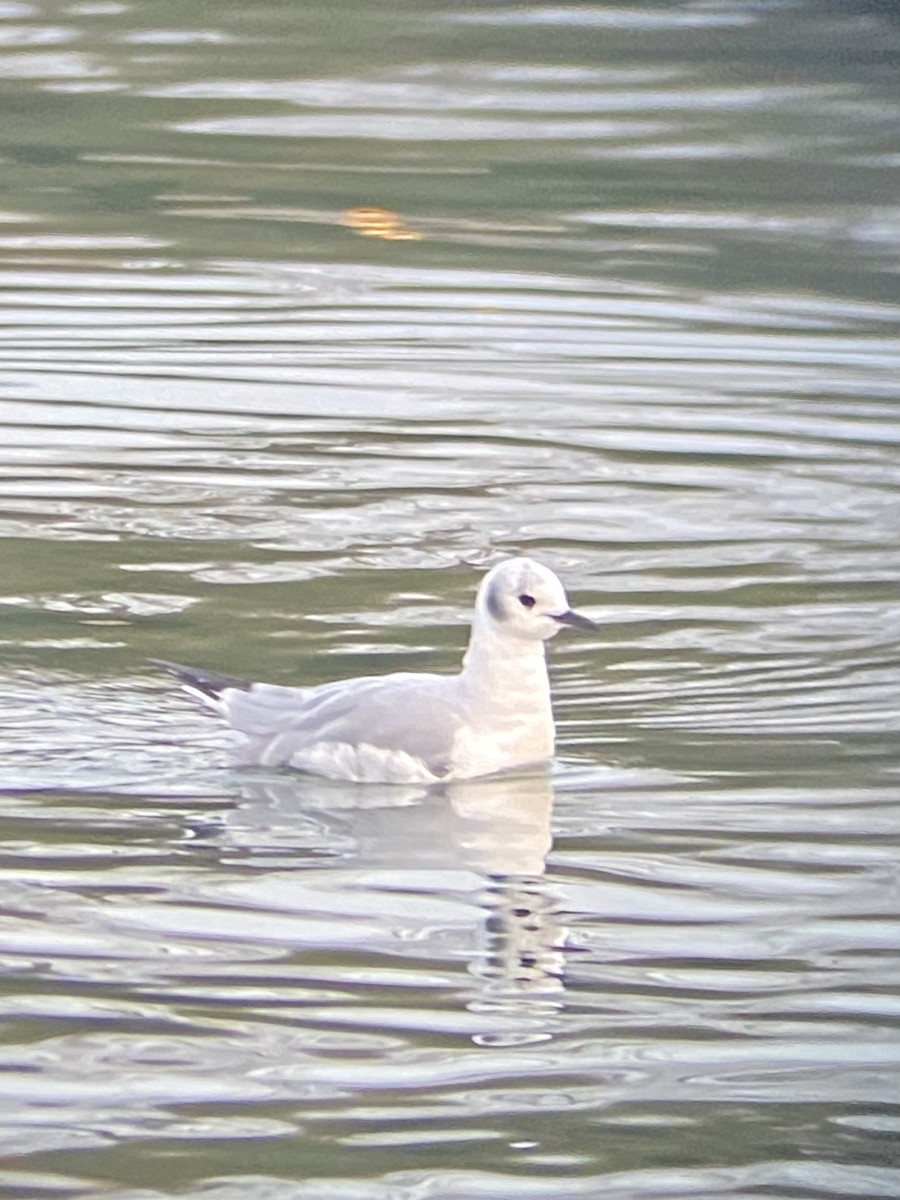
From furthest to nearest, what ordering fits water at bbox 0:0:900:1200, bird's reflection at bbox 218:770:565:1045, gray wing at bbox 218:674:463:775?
→ gray wing at bbox 218:674:463:775 → bird's reflection at bbox 218:770:565:1045 → water at bbox 0:0:900:1200

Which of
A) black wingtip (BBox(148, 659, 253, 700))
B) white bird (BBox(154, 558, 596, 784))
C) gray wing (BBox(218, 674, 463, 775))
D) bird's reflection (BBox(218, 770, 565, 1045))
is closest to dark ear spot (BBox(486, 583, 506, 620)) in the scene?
white bird (BBox(154, 558, 596, 784))

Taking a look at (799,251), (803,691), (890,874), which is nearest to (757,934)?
(890,874)

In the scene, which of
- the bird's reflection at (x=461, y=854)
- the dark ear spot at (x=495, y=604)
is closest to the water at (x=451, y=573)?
the bird's reflection at (x=461, y=854)

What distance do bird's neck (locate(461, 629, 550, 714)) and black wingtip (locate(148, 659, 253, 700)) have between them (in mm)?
621

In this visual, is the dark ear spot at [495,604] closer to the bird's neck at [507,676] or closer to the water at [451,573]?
the bird's neck at [507,676]

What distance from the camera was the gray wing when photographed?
762 cm

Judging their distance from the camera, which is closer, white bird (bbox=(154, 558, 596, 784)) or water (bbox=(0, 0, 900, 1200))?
water (bbox=(0, 0, 900, 1200))

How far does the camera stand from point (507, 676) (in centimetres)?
771

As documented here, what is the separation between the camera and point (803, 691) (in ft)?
27.7

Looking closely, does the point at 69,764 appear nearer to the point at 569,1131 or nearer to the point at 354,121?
the point at 569,1131

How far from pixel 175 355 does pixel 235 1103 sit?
270 inches

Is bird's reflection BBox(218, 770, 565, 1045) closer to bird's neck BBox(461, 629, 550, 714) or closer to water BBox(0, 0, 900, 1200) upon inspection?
water BBox(0, 0, 900, 1200)

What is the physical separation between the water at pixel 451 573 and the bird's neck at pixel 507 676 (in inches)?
9.2

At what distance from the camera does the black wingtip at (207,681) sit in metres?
7.80
